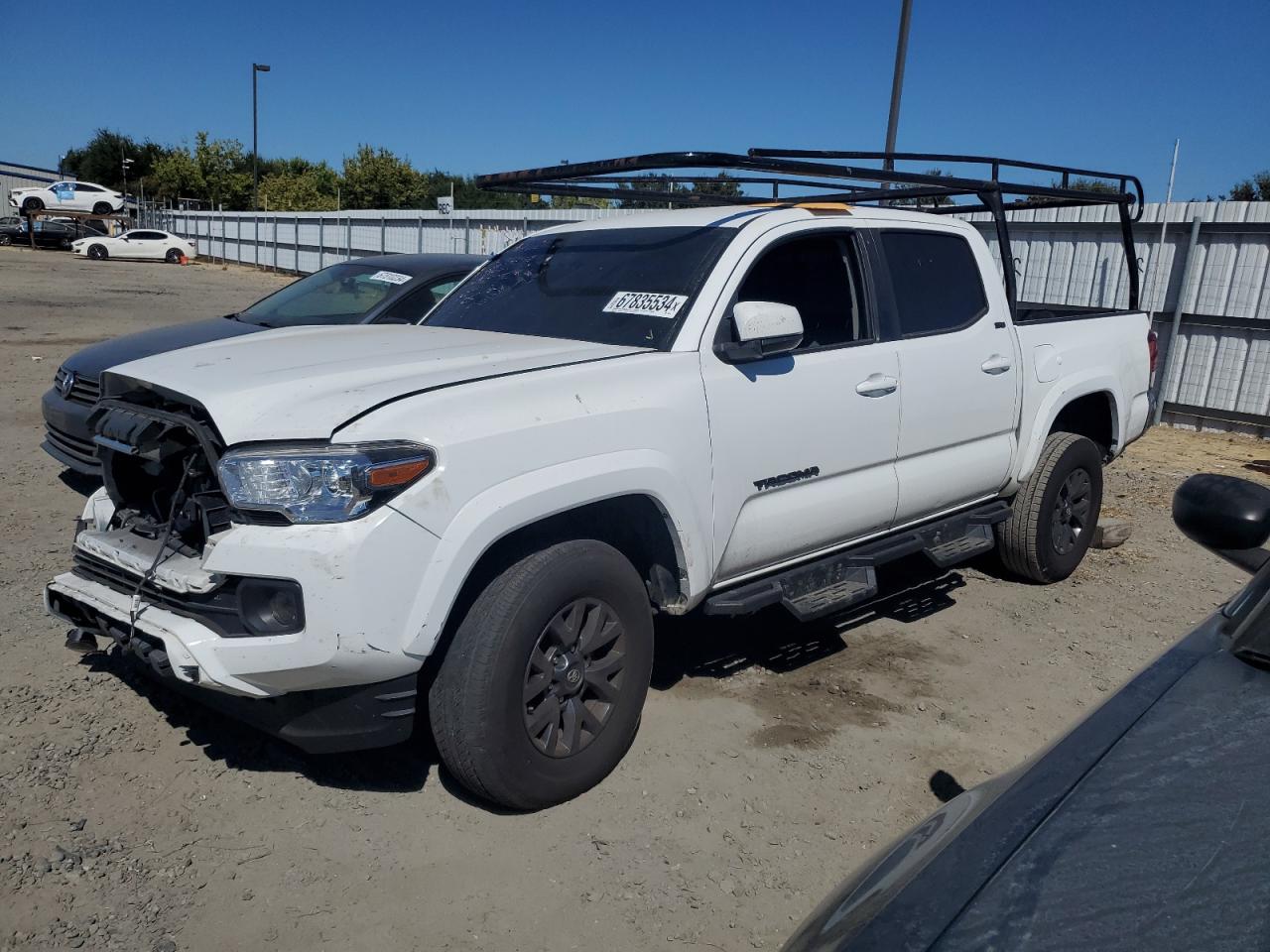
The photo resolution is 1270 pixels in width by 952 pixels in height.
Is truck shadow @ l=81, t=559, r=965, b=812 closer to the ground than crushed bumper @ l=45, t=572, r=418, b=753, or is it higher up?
closer to the ground

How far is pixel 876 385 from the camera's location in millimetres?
4234

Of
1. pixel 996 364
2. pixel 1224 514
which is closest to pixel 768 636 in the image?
pixel 996 364

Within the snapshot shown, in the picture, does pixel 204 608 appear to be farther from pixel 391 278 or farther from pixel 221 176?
pixel 221 176

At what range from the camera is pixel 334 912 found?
280 centimetres

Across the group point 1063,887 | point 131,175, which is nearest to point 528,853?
point 1063,887

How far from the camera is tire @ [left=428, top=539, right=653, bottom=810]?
3.00 m

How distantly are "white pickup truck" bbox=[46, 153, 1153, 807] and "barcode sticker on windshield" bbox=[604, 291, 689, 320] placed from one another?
1 cm

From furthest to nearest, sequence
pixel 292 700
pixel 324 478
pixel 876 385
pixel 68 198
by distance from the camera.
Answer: pixel 68 198 → pixel 876 385 → pixel 292 700 → pixel 324 478

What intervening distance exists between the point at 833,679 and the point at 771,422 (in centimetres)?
133

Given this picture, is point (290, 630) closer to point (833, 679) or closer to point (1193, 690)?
point (1193, 690)

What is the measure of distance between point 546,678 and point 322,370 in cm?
125

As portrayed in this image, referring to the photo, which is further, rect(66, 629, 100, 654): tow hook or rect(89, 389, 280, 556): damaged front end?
rect(66, 629, 100, 654): tow hook

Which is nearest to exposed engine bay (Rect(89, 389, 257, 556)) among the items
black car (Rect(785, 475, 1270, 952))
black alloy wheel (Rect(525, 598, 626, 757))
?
black alloy wheel (Rect(525, 598, 626, 757))

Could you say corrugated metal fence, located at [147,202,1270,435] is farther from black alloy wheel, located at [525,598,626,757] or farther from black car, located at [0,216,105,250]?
black car, located at [0,216,105,250]
